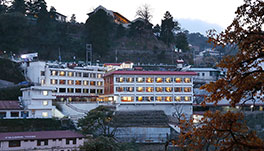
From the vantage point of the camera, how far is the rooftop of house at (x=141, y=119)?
183ft

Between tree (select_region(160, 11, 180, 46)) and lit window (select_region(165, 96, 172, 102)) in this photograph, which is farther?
tree (select_region(160, 11, 180, 46))

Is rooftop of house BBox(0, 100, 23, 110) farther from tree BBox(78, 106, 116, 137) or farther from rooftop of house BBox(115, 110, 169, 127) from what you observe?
rooftop of house BBox(115, 110, 169, 127)

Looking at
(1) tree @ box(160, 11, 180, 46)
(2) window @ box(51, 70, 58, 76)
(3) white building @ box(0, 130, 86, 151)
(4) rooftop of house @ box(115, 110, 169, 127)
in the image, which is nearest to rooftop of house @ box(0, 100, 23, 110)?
(3) white building @ box(0, 130, 86, 151)

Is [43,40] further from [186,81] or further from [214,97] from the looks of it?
[214,97]

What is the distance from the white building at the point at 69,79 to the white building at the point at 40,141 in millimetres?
Result: 23613

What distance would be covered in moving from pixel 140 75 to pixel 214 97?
5656 cm

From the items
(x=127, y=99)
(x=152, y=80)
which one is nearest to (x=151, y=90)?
(x=152, y=80)

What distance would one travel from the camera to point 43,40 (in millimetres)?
89750

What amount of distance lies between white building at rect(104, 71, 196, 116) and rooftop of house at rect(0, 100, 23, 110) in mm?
19246

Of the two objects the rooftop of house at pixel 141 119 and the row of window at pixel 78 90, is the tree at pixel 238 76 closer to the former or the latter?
the rooftop of house at pixel 141 119

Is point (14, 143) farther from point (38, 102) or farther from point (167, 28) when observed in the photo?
point (167, 28)

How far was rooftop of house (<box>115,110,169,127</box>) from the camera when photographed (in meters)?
55.9

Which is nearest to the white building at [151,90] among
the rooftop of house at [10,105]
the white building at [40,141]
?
the rooftop of house at [10,105]

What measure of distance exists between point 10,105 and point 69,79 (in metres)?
17.9
